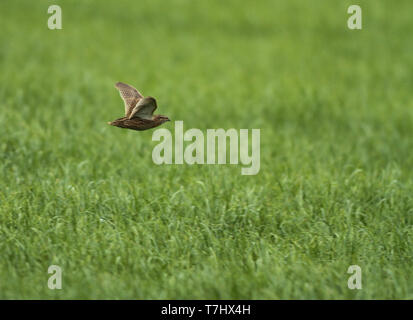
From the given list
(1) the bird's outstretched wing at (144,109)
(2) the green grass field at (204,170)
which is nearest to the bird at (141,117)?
(1) the bird's outstretched wing at (144,109)

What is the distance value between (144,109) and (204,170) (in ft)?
8.16

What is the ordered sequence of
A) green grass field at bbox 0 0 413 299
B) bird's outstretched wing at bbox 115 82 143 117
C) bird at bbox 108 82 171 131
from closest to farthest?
1. bird at bbox 108 82 171 131
2. bird's outstretched wing at bbox 115 82 143 117
3. green grass field at bbox 0 0 413 299

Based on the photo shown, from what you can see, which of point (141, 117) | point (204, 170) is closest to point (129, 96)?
point (141, 117)

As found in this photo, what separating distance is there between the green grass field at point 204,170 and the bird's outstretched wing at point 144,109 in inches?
49.6

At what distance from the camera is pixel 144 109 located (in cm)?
318

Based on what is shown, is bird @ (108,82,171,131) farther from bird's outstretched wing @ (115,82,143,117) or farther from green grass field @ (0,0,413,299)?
green grass field @ (0,0,413,299)

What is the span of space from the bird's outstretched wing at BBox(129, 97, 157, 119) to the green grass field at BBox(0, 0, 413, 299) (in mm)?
1260

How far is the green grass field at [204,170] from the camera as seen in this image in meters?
4.06

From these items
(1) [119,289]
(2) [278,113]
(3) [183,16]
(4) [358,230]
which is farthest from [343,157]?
(3) [183,16]

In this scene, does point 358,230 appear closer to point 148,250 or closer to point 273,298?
point 273,298

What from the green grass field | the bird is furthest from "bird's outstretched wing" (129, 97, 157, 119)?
the green grass field

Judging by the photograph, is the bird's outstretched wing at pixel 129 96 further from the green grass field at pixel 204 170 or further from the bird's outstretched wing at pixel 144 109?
the green grass field at pixel 204 170

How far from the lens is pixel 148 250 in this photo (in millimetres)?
4230

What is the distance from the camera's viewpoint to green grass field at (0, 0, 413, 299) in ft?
13.3
